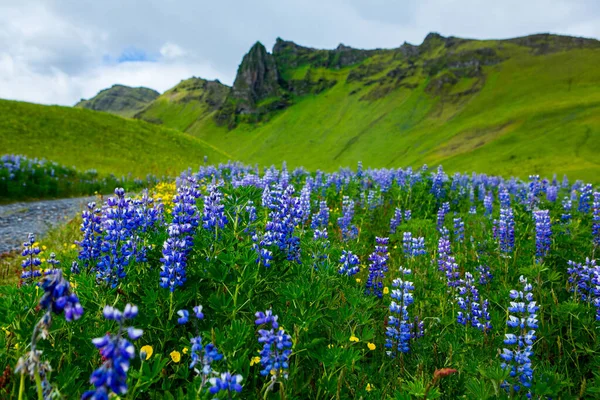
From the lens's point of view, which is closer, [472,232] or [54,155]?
[472,232]

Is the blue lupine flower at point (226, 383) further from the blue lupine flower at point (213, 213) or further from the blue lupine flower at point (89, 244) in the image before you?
the blue lupine flower at point (89, 244)

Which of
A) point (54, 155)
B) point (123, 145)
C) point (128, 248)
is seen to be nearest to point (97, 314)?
point (128, 248)

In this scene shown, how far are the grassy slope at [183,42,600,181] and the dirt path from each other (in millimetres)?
44724

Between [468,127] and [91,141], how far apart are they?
9145 centimetres

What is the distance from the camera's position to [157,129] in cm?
3425

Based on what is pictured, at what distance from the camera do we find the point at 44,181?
587 inches

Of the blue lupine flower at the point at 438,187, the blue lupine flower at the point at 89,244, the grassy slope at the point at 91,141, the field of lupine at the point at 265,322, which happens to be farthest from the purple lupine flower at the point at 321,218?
the grassy slope at the point at 91,141

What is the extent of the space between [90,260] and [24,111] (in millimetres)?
29424

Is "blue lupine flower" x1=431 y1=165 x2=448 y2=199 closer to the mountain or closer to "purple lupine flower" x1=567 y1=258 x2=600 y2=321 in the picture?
"purple lupine flower" x1=567 y1=258 x2=600 y2=321

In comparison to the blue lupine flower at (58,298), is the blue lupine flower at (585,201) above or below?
below

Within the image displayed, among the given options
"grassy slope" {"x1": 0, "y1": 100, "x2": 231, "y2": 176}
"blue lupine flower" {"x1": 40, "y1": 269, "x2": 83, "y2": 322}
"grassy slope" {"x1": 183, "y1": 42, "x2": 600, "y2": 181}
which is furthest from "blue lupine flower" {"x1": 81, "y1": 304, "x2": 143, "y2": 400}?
"grassy slope" {"x1": 183, "y1": 42, "x2": 600, "y2": 181}

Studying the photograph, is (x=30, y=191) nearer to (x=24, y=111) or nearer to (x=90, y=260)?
(x=90, y=260)

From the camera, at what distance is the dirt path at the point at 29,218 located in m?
8.66

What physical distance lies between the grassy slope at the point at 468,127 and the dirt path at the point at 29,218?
44.7 metres
